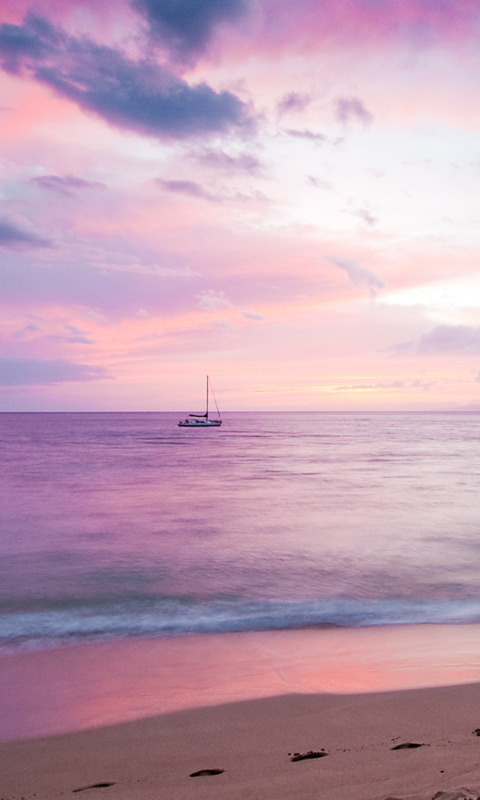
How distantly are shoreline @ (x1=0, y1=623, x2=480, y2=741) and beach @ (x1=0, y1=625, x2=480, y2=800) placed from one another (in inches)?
0.8

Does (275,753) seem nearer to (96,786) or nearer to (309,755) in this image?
(309,755)

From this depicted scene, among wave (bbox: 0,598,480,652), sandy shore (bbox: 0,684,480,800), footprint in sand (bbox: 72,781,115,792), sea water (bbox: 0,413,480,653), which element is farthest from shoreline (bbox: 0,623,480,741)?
footprint in sand (bbox: 72,781,115,792)

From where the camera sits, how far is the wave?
808 cm

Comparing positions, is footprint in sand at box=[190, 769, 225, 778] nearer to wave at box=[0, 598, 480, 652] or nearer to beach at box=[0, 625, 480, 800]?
beach at box=[0, 625, 480, 800]

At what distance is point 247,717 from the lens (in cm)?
509

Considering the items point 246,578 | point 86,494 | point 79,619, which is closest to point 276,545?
point 246,578

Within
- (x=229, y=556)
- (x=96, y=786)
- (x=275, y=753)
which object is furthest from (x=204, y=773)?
(x=229, y=556)

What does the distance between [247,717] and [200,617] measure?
397 cm

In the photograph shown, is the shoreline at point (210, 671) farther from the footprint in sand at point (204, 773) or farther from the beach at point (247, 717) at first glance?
the footprint in sand at point (204, 773)

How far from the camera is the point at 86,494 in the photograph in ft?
82.9

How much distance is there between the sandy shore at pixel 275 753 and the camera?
12.2 feet

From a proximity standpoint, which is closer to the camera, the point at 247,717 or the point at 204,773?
the point at 204,773

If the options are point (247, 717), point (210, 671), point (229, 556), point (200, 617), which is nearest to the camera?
point (247, 717)

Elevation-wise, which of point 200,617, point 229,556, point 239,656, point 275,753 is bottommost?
point 229,556
